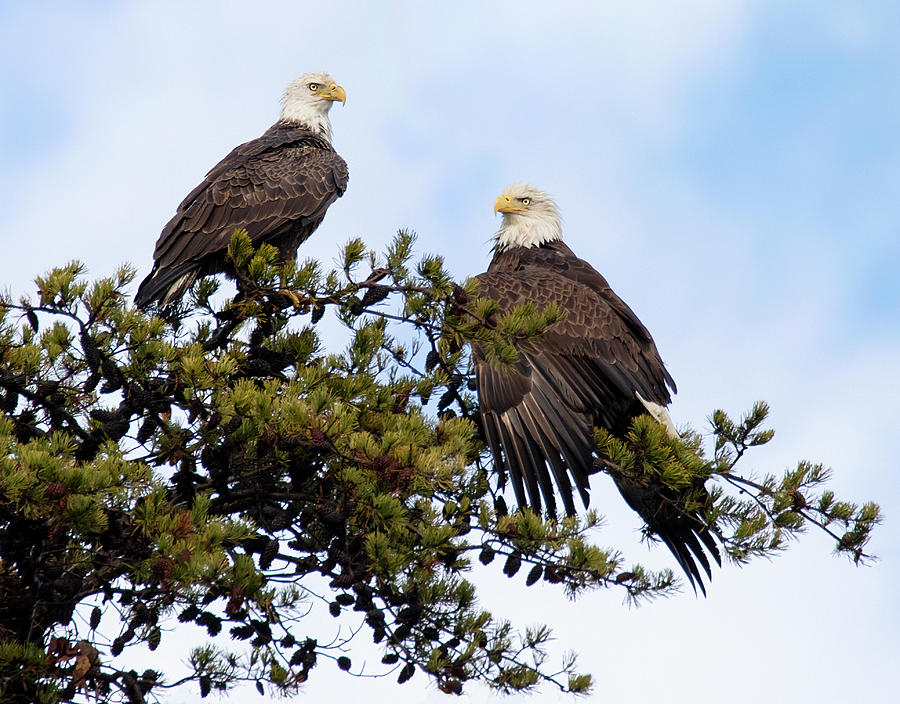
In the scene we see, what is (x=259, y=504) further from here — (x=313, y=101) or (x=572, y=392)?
(x=313, y=101)

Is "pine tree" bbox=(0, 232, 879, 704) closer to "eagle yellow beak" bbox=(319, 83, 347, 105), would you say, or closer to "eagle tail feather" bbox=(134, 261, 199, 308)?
"eagle tail feather" bbox=(134, 261, 199, 308)

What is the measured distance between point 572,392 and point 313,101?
12.6 ft

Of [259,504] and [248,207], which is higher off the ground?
[248,207]

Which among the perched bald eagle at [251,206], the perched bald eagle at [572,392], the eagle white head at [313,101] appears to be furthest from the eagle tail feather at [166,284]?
the eagle white head at [313,101]

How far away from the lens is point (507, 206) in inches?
286

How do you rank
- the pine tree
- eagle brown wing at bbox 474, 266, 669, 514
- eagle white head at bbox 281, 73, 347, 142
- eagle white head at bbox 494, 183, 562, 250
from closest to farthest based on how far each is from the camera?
the pine tree < eagle brown wing at bbox 474, 266, 669, 514 < eagle white head at bbox 494, 183, 562, 250 < eagle white head at bbox 281, 73, 347, 142

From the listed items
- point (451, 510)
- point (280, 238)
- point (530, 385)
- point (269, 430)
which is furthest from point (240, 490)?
point (280, 238)

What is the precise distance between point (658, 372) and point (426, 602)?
2.74 meters

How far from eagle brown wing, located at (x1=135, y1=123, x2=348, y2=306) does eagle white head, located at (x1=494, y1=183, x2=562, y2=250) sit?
1.14 m

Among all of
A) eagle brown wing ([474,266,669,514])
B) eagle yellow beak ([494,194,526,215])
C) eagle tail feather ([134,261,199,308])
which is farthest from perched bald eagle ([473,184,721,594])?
eagle tail feather ([134,261,199,308])

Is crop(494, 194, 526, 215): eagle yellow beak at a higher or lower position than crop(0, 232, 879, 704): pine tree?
higher

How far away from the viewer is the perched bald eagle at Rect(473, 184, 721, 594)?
5000mm

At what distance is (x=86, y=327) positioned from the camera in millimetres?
3717

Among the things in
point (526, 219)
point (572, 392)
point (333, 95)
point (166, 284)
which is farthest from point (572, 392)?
point (333, 95)
